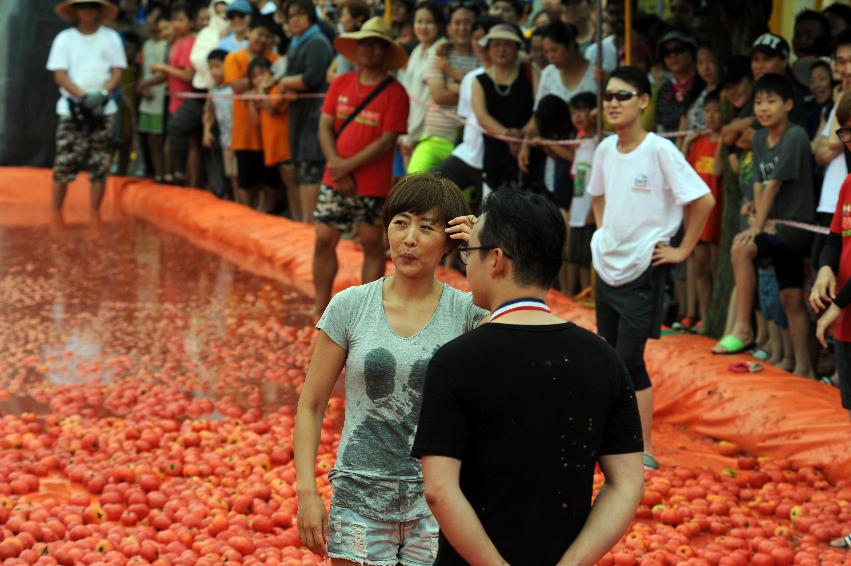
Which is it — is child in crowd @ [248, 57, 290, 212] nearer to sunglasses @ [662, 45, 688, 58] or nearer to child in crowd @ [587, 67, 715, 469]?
sunglasses @ [662, 45, 688, 58]

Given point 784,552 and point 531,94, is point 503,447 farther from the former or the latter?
point 531,94

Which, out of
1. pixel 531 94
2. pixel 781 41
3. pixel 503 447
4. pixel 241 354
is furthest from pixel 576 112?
pixel 503 447

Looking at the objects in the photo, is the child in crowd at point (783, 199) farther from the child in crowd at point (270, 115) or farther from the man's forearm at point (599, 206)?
the child in crowd at point (270, 115)

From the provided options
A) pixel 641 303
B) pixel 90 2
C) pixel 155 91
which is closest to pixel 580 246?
pixel 641 303

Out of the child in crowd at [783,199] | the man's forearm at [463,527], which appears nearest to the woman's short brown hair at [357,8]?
the child in crowd at [783,199]

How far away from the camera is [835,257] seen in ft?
16.6

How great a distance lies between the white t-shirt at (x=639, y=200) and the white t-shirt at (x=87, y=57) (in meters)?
9.40

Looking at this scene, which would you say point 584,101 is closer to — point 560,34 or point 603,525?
point 560,34

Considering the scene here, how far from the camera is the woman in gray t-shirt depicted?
11.0ft

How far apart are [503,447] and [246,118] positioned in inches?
462

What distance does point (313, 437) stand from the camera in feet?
10.9

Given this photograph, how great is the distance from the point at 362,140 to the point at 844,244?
4248mm

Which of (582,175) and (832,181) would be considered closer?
(832,181)

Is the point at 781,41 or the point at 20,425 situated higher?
the point at 781,41
